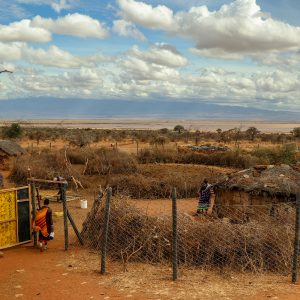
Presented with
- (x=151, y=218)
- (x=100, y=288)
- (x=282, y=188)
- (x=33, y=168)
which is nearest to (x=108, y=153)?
(x=33, y=168)

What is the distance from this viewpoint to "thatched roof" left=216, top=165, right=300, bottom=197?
48.4ft

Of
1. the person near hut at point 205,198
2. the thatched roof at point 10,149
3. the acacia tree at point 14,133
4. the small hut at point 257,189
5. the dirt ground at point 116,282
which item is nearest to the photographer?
the dirt ground at point 116,282

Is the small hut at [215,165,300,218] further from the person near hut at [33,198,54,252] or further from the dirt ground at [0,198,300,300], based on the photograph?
the person near hut at [33,198,54,252]

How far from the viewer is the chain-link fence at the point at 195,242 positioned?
1002cm

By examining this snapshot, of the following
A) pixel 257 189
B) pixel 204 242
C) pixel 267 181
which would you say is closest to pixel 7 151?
pixel 257 189

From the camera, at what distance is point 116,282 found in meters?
9.23

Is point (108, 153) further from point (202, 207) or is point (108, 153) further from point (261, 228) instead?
point (261, 228)

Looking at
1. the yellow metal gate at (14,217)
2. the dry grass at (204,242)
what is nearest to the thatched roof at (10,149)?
the yellow metal gate at (14,217)

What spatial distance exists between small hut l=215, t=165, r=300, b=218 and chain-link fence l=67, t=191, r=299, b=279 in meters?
2.69

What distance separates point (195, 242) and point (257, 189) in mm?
5313

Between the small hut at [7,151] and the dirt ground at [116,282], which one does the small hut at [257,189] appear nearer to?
the dirt ground at [116,282]

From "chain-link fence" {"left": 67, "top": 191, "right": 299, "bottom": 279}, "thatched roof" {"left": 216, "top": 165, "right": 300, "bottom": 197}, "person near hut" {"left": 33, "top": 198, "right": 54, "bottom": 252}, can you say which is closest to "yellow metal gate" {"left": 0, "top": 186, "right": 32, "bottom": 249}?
"person near hut" {"left": 33, "top": 198, "right": 54, "bottom": 252}

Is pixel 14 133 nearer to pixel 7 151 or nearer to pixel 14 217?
pixel 7 151

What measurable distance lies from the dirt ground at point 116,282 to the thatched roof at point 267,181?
5.48m
